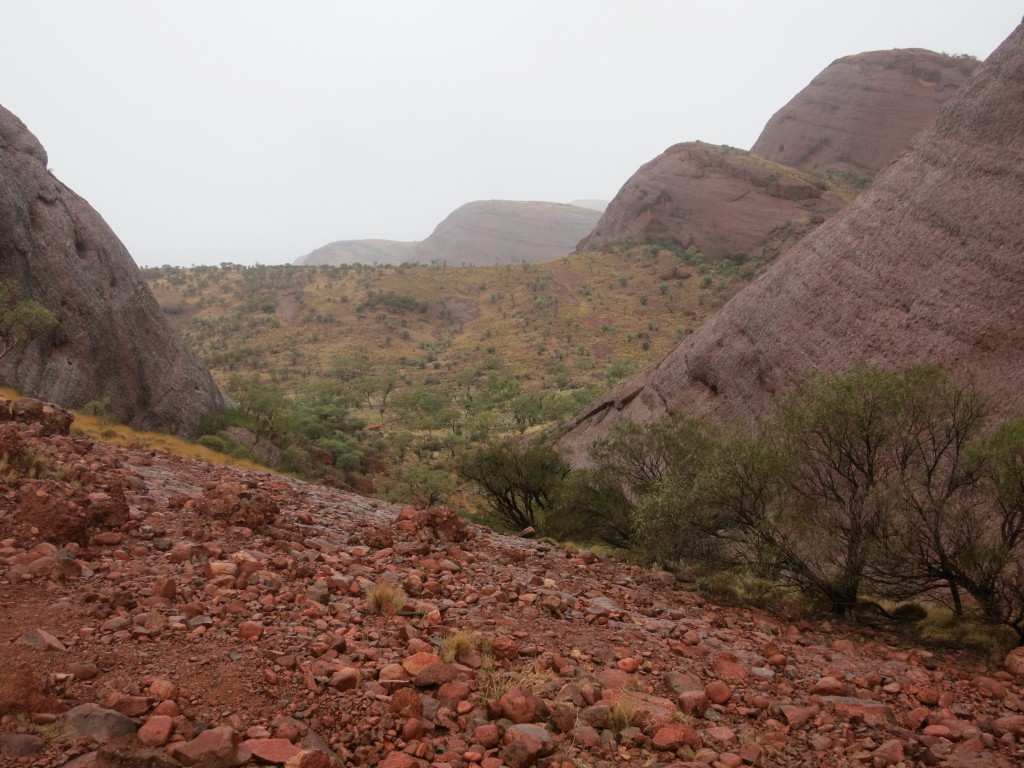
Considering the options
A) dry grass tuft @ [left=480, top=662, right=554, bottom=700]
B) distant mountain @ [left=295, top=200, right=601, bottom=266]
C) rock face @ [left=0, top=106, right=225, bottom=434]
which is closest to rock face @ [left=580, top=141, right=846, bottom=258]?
distant mountain @ [left=295, top=200, right=601, bottom=266]

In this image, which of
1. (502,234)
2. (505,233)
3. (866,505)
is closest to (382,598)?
(866,505)

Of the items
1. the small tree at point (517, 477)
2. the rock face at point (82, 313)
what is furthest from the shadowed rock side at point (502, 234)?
the small tree at point (517, 477)

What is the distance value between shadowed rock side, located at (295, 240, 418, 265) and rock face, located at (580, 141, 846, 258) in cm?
10579

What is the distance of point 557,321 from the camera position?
56188mm

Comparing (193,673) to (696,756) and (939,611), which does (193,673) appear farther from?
(939,611)

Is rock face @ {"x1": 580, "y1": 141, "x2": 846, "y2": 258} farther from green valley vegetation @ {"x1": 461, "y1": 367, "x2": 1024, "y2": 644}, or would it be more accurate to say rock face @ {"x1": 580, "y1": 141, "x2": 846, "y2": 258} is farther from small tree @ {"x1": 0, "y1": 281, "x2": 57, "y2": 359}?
small tree @ {"x1": 0, "y1": 281, "x2": 57, "y2": 359}

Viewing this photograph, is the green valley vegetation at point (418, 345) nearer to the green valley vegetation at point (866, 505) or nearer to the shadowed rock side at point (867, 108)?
the green valley vegetation at point (866, 505)

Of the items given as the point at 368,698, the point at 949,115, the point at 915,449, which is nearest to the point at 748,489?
the point at 915,449

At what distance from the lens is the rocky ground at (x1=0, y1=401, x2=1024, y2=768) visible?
354 centimetres

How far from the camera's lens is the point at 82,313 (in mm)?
19906

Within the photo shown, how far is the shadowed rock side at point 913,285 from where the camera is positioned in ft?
36.5

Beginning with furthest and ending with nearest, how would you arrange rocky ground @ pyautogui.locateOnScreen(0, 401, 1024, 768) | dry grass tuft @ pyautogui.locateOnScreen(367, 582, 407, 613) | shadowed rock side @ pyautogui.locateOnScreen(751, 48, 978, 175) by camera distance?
shadowed rock side @ pyautogui.locateOnScreen(751, 48, 978, 175), dry grass tuft @ pyautogui.locateOnScreen(367, 582, 407, 613), rocky ground @ pyautogui.locateOnScreen(0, 401, 1024, 768)

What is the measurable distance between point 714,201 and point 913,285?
5464 cm

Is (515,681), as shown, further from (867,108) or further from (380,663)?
(867,108)
